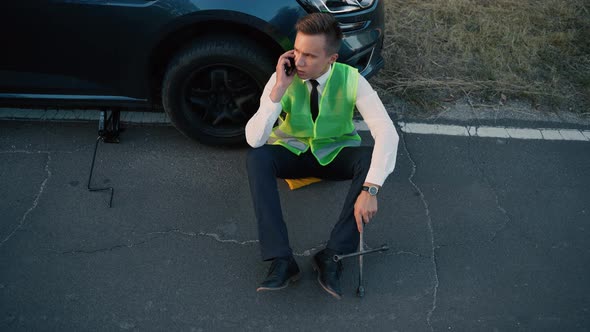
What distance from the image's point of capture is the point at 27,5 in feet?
10.3

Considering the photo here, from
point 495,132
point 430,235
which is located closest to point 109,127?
point 430,235

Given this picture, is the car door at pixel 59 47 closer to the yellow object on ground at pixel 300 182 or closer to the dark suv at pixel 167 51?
the dark suv at pixel 167 51

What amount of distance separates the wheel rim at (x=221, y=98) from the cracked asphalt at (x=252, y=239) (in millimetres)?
217

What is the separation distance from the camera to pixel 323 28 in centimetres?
267

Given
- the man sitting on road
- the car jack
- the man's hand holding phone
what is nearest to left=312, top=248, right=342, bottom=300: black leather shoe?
the man sitting on road

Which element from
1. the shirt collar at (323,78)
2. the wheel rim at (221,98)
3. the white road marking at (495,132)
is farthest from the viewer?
the white road marking at (495,132)

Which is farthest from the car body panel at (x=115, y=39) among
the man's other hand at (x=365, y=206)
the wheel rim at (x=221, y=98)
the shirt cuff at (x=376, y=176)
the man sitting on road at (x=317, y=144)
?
the man's other hand at (x=365, y=206)

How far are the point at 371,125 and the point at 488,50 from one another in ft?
9.14

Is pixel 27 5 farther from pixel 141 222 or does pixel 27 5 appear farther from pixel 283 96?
pixel 283 96

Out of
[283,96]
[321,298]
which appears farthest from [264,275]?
[283,96]

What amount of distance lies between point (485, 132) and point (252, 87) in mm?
1956

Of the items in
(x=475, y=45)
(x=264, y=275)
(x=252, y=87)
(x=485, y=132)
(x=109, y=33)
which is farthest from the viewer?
(x=475, y=45)

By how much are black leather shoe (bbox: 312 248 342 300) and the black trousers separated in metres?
0.06

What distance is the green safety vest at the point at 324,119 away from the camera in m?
2.91
